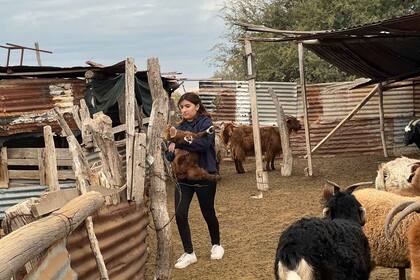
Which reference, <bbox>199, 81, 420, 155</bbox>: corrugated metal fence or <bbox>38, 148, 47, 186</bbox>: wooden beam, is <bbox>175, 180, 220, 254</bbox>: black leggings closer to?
<bbox>38, 148, 47, 186</bbox>: wooden beam

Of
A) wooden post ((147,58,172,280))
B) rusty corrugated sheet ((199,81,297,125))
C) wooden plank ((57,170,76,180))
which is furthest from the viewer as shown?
rusty corrugated sheet ((199,81,297,125))

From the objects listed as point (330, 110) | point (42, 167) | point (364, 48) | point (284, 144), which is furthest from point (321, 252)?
point (330, 110)

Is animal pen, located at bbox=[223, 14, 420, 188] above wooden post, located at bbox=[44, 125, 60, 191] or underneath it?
above

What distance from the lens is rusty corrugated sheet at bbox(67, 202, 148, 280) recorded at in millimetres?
4500

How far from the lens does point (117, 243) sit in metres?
5.54

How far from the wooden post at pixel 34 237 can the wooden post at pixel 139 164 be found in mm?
2750

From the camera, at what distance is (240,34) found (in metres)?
29.9

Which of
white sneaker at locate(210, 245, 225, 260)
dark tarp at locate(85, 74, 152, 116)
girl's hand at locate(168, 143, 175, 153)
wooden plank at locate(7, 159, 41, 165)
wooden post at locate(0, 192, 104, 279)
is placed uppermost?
dark tarp at locate(85, 74, 152, 116)

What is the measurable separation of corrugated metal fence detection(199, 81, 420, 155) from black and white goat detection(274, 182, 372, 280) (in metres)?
15.2

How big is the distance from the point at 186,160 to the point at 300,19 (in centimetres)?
2002

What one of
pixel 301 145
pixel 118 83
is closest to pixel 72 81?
pixel 118 83

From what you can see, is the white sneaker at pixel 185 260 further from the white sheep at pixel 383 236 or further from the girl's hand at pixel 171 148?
the white sheep at pixel 383 236

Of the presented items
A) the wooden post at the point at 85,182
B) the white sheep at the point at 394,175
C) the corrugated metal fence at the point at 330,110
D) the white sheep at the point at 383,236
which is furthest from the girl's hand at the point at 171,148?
the corrugated metal fence at the point at 330,110

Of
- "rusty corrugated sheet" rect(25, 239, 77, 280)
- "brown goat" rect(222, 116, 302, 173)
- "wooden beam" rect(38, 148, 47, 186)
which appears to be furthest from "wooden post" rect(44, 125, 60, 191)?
"brown goat" rect(222, 116, 302, 173)
